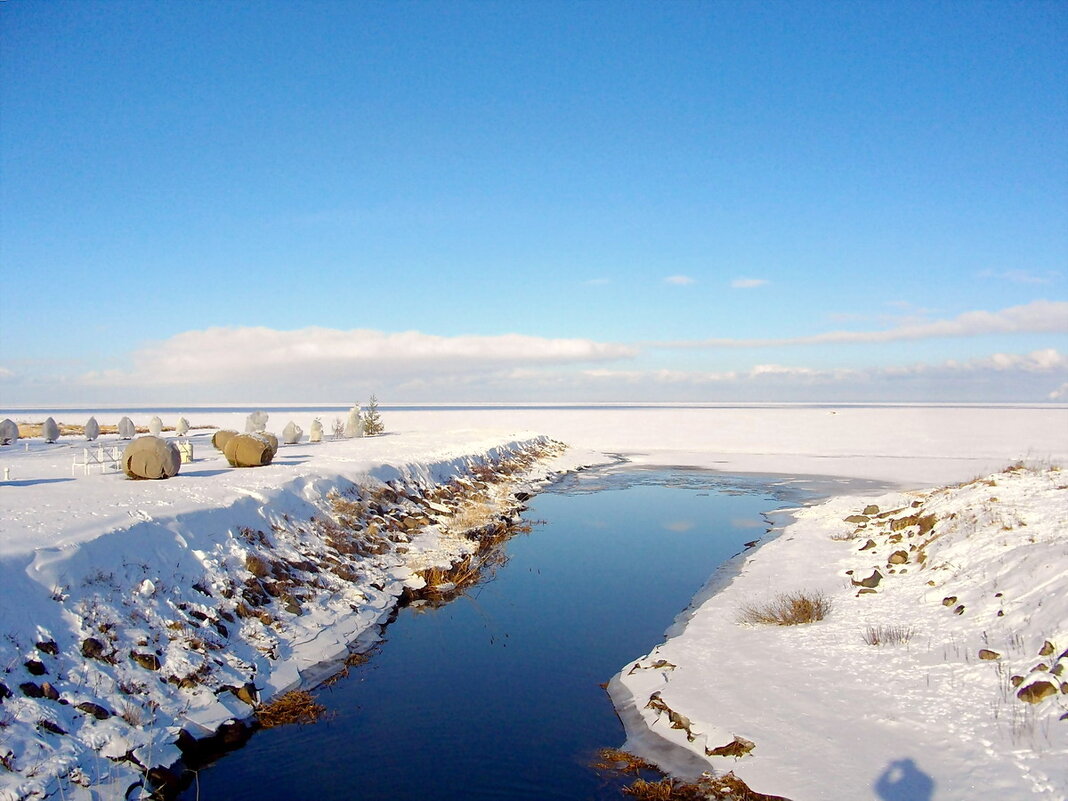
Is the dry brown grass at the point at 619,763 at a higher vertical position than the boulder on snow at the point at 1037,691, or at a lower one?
lower

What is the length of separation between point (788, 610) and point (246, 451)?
1715cm

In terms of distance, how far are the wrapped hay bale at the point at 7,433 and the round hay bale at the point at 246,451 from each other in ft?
63.7

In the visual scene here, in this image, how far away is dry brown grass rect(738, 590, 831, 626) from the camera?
42.3ft

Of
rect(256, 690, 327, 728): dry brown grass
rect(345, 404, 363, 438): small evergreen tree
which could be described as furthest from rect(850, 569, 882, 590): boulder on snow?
rect(345, 404, 363, 438): small evergreen tree

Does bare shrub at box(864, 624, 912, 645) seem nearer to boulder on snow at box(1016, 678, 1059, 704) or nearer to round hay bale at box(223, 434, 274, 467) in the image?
boulder on snow at box(1016, 678, 1059, 704)

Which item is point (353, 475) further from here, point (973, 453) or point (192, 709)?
point (973, 453)

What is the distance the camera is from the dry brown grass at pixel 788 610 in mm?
12906

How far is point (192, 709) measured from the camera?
31.4ft

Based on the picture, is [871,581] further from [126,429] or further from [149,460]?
[126,429]

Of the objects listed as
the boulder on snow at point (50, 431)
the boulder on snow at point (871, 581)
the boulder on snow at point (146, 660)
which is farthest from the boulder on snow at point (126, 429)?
the boulder on snow at point (871, 581)

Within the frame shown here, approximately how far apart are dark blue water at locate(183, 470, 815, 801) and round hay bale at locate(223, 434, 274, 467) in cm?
886

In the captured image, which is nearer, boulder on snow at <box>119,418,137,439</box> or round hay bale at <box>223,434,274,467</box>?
round hay bale at <box>223,434,274,467</box>

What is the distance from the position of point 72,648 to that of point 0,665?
1037 millimetres

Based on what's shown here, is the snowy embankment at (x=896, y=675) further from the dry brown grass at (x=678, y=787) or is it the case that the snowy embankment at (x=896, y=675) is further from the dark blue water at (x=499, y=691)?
the dark blue water at (x=499, y=691)
